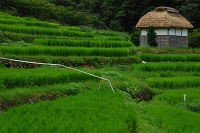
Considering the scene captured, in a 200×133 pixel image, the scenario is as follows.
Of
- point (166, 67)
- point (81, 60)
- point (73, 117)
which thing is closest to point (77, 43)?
point (81, 60)

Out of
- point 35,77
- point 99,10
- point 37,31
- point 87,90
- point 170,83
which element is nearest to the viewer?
point 35,77

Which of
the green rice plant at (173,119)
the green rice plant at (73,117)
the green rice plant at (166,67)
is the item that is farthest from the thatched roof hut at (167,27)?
the green rice plant at (73,117)

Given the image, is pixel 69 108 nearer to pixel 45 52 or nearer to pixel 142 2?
pixel 45 52

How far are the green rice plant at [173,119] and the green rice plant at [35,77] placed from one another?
7.55 feet

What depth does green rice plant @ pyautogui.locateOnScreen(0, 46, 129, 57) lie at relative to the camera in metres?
10.2

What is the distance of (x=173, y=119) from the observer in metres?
6.72

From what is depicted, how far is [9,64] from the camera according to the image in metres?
9.27

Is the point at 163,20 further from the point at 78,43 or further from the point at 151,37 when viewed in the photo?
the point at 78,43

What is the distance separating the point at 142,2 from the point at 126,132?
2845cm

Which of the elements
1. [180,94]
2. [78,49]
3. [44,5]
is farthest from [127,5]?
[180,94]

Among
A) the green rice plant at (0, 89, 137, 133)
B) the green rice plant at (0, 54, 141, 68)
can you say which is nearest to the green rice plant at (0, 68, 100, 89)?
the green rice plant at (0, 89, 137, 133)

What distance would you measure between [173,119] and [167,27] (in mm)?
14744

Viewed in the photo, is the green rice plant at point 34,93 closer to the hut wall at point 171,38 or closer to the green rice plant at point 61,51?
the green rice plant at point 61,51

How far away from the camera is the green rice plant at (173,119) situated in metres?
6.18
